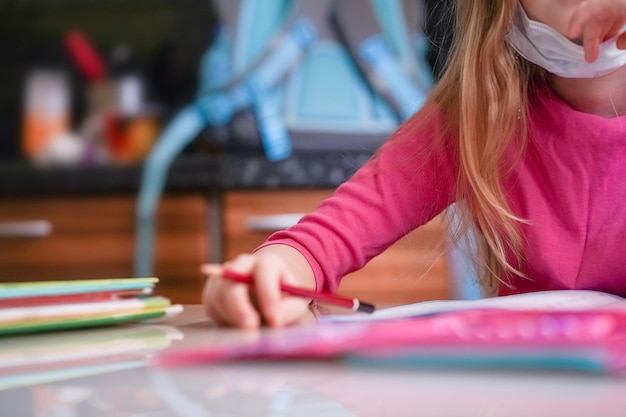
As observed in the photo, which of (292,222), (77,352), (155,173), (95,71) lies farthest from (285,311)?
(95,71)

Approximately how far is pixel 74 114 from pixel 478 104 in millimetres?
1616

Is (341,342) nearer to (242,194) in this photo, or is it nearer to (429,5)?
(242,194)

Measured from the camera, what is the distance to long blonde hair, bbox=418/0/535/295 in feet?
2.43

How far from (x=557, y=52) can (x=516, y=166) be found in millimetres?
124

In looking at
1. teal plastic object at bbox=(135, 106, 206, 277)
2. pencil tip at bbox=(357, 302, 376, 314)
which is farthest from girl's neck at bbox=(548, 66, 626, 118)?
teal plastic object at bbox=(135, 106, 206, 277)

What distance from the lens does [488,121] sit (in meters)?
0.76

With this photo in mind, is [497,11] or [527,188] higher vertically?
[497,11]

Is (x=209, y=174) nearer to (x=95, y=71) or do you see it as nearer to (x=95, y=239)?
(x=95, y=239)

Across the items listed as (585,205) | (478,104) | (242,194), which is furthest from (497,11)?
(242,194)

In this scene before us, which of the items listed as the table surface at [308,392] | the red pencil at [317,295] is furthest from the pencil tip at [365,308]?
the table surface at [308,392]

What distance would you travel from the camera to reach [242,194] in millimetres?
1920

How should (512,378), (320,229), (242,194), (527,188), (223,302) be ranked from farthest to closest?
(242,194) → (527,188) → (320,229) → (223,302) → (512,378)

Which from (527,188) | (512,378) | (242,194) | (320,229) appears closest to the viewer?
(512,378)

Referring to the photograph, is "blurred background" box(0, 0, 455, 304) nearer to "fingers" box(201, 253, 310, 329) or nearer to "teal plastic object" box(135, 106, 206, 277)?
"teal plastic object" box(135, 106, 206, 277)
